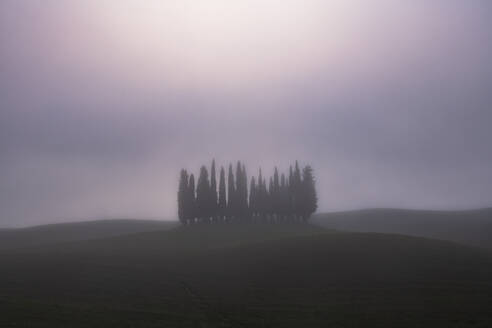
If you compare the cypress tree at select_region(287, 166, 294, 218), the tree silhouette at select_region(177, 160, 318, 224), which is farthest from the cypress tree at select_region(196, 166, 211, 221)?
the cypress tree at select_region(287, 166, 294, 218)

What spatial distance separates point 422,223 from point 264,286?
67.3m

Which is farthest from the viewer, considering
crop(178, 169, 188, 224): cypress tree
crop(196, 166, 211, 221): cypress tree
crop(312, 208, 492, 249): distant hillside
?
crop(178, 169, 188, 224): cypress tree

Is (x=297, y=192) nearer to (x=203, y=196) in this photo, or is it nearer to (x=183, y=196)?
(x=203, y=196)

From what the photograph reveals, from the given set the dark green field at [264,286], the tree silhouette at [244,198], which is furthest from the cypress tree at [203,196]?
the dark green field at [264,286]

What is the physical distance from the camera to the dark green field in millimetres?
27859

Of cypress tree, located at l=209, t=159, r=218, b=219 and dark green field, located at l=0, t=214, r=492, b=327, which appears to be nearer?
dark green field, located at l=0, t=214, r=492, b=327

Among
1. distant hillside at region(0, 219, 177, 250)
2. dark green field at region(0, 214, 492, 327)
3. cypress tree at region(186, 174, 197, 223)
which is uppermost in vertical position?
cypress tree at region(186, 174, 197, 223)

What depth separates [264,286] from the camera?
38.1 meters

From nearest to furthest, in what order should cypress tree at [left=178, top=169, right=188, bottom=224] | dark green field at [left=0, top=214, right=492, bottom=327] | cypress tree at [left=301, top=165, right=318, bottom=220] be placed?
dark green field at [left=0, top=214, right=492, bottom=327], cypress tree at [left=178, top=169, right=188, bottom=224], cypress tree at [left=301, top=165, right=318, bottom=220]

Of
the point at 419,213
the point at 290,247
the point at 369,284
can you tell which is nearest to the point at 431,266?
the point at 369,284

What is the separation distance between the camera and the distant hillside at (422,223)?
7791 cm

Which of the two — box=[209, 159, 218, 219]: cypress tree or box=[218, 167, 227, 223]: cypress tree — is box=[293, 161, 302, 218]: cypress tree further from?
box=[209, 159, 218, 219]: cypress tree

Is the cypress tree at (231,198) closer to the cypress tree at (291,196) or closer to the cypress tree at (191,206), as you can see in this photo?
the cypress tree at (191,206)

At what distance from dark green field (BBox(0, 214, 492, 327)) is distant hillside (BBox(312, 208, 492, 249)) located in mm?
30391
